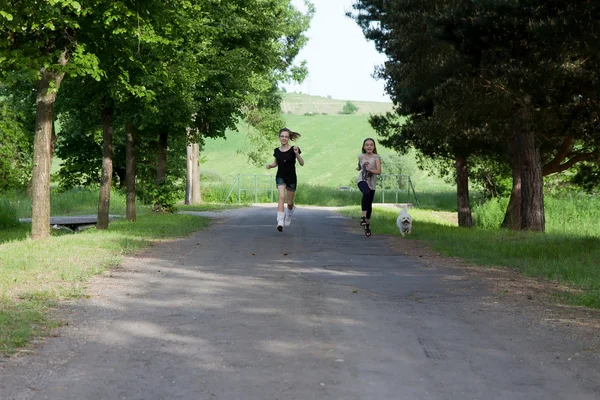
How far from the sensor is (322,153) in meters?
136

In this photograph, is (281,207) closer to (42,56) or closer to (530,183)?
(42,56)

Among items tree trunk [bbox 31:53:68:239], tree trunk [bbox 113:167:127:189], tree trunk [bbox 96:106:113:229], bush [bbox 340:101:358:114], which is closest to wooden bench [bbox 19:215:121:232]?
tree trunk [bbox 96:106:113:229]

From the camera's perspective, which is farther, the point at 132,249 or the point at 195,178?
the point at 195,178

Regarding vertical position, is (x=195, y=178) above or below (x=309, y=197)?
above

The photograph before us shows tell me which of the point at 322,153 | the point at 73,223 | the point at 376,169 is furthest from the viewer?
the point at 322,153

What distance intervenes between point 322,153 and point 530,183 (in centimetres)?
11271

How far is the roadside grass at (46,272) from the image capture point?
803cm

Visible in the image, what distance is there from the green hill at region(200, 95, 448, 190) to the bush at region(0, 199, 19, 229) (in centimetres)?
8234

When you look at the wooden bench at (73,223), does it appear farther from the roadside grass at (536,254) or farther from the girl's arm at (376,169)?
the girl's arm at (376,169)

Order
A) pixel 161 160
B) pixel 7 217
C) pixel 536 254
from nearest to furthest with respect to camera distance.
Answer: pixel 536 254 → pixel 7 217 → pixel 161 160

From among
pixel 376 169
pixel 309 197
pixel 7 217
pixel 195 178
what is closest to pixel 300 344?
pixel 376 169

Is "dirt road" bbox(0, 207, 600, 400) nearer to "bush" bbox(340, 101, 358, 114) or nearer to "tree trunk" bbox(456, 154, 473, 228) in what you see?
"tree trunk" bbox(456, 154, 473, 228)

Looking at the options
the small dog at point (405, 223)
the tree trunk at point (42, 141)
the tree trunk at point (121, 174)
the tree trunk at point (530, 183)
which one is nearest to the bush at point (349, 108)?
the tree trunk at point (121, 174)

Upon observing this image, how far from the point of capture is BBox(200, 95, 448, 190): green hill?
4776 inches
